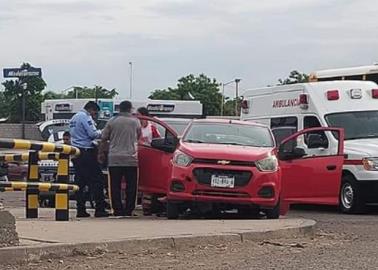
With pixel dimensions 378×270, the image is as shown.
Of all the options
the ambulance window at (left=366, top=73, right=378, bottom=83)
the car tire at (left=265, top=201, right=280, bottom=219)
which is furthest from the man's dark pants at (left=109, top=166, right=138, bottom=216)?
the ambulance window at (left=366, top=73, right=378, bottom=83)

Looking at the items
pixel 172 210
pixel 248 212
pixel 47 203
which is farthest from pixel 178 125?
pixel 172 210

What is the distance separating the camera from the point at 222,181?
12.6m

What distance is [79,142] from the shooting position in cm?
1334

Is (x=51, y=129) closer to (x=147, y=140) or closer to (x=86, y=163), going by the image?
(x=147, y=140)

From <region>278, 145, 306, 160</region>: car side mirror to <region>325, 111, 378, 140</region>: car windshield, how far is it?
2369 millimetres

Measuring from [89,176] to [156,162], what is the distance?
1074mm

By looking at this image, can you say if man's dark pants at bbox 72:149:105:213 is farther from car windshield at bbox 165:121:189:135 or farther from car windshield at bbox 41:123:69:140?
car windshield at bbox 41:123:69:140

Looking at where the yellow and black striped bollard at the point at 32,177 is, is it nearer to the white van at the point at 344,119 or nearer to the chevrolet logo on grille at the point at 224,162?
the chevrolet logo on grille at the point at 224,162

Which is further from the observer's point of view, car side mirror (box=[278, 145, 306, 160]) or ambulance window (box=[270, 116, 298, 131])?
ambulance window (box=[270, 116, 298, 131])

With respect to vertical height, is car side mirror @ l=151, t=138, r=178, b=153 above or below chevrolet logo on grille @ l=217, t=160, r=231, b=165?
above

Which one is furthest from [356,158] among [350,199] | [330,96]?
[330,96]

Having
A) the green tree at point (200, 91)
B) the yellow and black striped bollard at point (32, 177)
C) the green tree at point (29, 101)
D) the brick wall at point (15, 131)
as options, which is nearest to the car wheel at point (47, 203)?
the yellow and black striped bollard at point (32, 177)

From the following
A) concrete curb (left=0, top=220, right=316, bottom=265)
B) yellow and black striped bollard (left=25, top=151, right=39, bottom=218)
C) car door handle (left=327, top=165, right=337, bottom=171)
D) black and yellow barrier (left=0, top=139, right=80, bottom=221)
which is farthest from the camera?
car door handle (left=327, top=165, right=337, bottom=171)

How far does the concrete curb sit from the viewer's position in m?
8.61
